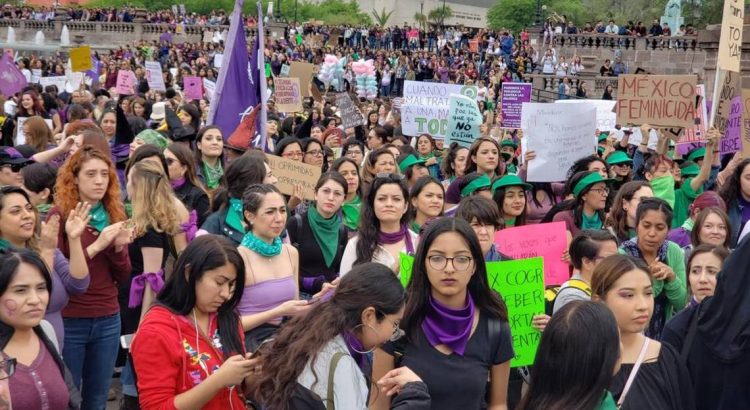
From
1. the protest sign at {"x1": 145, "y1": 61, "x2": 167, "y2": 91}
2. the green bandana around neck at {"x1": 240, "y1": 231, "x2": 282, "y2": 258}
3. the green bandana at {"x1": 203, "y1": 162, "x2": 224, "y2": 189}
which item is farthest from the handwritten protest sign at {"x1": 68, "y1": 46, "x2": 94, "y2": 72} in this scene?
the green bandana around neck at {"x1": 240, "y1": 231, "x2": 282, "y2": 258}

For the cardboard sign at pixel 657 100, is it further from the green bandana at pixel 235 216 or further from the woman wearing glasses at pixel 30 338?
the woman wearing glasses at pixel 30 338

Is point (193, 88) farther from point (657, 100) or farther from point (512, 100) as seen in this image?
point (657, 100)

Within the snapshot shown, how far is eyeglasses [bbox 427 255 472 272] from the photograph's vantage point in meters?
4.11

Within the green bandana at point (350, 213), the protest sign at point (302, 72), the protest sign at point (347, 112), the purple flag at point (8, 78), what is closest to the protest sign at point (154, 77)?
the purple flag at point (8, 78)

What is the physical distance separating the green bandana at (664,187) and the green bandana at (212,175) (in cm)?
333

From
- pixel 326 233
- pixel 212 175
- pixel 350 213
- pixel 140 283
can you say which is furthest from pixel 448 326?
pixel 212 175

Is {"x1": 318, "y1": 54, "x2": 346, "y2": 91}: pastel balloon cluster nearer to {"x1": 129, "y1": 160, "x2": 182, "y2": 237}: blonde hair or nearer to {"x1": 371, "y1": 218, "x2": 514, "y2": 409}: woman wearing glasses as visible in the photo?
{"x1": 129, "y1": 160, "x2": 182, "y2": 237}: blonde hair

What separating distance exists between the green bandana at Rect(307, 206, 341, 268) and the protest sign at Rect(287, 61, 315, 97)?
9.45 metres

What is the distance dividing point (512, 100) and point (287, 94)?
343cm

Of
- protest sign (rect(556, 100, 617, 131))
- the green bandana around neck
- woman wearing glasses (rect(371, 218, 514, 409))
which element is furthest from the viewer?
protest sign (rect(556, 100, 617, 131))

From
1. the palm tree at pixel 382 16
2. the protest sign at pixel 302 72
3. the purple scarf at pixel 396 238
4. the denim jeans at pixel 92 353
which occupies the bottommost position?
the denim jeans at pixel 92 353

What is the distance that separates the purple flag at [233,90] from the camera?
34.0 feet

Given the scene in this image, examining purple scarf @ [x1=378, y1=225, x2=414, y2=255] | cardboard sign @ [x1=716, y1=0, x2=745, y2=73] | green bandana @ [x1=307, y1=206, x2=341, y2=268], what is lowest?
green bandana @ [x1=307, y1=206, x2=341, y2=268]

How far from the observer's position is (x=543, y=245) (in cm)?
605
